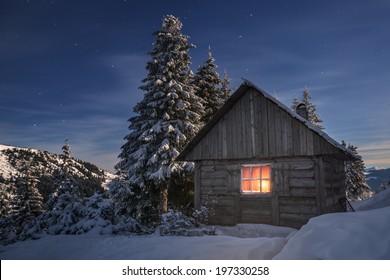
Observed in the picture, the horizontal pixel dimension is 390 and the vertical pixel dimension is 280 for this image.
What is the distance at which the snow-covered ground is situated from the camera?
12.2ft

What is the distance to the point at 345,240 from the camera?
3840 millimetres

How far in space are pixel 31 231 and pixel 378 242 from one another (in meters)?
10.9

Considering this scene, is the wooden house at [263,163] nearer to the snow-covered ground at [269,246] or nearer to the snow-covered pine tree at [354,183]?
the snow-covered ground at [269,246]

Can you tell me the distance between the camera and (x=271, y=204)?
1142cm

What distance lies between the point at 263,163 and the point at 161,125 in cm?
671

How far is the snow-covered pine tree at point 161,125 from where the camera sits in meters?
15.3

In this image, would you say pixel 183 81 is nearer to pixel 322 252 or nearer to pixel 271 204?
pixel 271 204

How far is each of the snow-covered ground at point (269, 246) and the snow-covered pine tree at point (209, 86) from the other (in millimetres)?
15356

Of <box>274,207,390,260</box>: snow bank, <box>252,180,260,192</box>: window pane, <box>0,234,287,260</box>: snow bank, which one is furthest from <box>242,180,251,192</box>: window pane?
<box>274,207,390,260</box>: snow bank

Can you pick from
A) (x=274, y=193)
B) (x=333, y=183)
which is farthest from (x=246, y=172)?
(x=333, y=183)

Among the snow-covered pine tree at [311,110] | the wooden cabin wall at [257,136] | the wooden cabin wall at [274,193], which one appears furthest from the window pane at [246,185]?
the snow-covered pine tree at [311,110]

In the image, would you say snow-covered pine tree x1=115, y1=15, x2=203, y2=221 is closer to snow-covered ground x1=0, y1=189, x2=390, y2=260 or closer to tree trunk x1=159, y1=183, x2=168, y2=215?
tree trunk x1=159, y1=183, x2=168, y2=215
